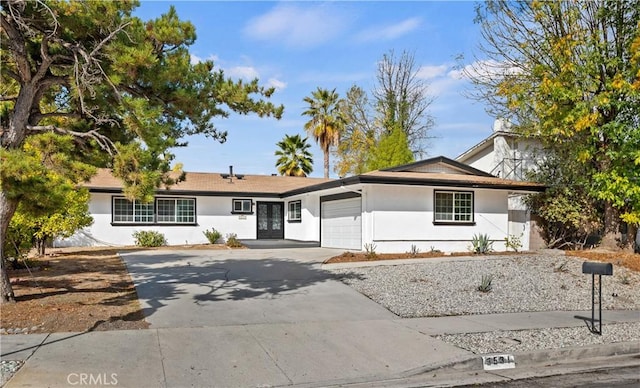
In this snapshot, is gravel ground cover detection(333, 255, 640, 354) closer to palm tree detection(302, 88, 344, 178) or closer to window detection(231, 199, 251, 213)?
window detection(231, 199, 251, 213)

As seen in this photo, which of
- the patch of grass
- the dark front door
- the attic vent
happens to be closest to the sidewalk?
the patch of grass

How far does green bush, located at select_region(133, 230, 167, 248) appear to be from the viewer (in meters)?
22.7

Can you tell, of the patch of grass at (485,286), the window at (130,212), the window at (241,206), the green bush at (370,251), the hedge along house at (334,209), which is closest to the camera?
the patch of grass at (485,286)

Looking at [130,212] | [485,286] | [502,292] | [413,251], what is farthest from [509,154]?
[130,212]

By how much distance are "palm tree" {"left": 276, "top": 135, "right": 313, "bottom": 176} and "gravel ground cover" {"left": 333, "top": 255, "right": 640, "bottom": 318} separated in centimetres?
2219

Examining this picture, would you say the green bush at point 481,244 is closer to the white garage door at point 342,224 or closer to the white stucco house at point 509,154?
the white stucco house at point 509,154

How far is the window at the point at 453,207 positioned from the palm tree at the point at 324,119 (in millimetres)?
19189

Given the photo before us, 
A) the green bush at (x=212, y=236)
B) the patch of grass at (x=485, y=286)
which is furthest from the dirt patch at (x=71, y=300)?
the green bush at (x=212, y=236)

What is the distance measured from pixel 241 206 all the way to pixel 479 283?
53.3 ft

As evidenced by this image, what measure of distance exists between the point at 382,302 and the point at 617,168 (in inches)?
405

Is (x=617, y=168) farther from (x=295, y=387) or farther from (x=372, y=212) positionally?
(x=295, y=387)

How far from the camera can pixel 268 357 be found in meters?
6.54

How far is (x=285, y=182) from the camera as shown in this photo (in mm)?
29156

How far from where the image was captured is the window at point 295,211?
84.2ft
